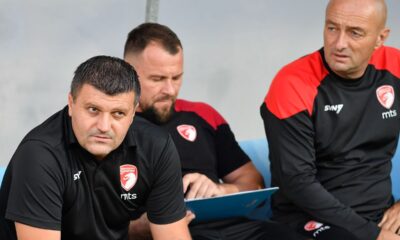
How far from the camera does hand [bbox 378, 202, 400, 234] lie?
292 centimetres

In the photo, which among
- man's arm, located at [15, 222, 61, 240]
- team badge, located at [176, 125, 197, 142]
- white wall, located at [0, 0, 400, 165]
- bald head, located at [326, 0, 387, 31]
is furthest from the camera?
white wall, located at [0, 0, 400, 165]

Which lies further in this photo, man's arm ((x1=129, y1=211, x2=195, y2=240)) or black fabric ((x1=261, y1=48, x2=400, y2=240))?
black fabric ((x1=261, y1=48, x2=400, y2=240))

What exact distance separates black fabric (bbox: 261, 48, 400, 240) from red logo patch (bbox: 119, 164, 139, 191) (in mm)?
541

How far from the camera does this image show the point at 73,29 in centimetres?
353

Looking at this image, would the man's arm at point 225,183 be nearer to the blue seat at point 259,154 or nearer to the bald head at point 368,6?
the blue seat at point 259,154

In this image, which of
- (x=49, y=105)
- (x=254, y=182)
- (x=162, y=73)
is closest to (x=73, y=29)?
(x=49, y=105)

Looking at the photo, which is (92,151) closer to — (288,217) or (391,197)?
(288,217)

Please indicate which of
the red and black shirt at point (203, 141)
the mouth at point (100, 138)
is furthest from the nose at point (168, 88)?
the mouth at point (100, 138)

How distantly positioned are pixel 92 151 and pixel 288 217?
842 millimetres

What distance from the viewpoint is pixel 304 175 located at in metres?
2.80

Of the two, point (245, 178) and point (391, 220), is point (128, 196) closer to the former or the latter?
point (245, 178)

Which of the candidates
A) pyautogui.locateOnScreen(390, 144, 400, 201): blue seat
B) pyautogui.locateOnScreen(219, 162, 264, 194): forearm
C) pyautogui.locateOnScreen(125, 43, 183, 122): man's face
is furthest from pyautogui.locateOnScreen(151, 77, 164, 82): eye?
pyautogui.locateOnScreen(390, 144, 400, 201): blue seat

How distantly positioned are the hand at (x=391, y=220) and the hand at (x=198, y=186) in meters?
0.56

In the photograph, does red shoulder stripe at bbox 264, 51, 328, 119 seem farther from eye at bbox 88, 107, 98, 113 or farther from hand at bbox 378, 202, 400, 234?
eye at bbox 88, 107, 98, 113
